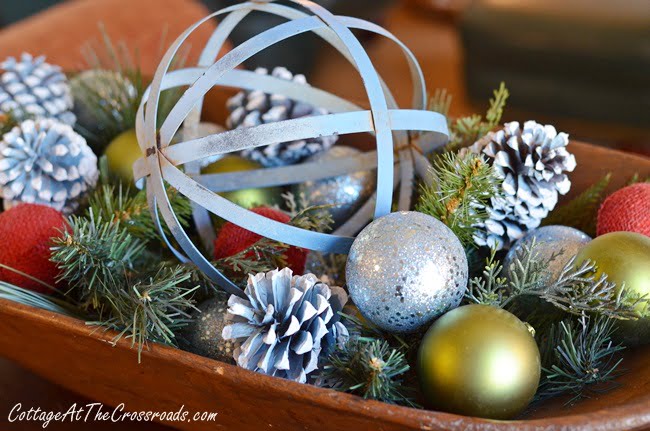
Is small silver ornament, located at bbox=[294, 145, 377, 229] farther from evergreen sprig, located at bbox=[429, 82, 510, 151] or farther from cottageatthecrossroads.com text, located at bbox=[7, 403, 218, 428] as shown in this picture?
cottageatthecrossroads.com text, located at bbox=[7, 403, 218, 428]

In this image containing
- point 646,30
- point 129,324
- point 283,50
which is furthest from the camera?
point 283,50

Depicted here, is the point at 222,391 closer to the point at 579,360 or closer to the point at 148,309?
the point at 148,309

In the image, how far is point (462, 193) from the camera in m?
0.55

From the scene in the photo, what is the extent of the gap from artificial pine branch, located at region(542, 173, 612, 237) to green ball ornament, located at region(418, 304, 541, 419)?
8.5 inches

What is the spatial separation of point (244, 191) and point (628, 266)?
0.37 m

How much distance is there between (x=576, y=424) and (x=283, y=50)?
1.69 m

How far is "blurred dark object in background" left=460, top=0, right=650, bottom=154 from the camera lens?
1780 millimetres

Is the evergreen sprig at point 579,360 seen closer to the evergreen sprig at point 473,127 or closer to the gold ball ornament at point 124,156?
the evergreen sprig at point 473,127

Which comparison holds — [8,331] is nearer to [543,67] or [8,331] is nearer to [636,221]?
[636,221]

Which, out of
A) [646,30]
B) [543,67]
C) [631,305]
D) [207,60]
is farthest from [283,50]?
[631,305]

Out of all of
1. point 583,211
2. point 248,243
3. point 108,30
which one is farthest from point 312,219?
point 108,30

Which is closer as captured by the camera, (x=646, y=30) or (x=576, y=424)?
(x=576, y=424)

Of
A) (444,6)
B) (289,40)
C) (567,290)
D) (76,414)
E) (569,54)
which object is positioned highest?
(567,290)

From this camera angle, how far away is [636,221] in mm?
590
